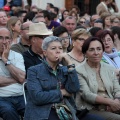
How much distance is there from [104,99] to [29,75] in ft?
3.62

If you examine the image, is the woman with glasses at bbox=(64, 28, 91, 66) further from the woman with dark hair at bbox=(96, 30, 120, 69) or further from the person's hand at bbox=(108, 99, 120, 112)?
the person's hand at bbox=(108, 99, 120, 112)

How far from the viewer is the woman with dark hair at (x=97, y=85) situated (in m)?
7.59

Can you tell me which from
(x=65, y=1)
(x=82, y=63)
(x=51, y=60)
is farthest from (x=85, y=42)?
(x=65, y=1)

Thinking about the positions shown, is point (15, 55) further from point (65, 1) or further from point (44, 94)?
point (65, 1)

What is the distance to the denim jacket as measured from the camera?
→ 7168mm

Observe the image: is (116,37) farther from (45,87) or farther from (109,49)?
(45,87)

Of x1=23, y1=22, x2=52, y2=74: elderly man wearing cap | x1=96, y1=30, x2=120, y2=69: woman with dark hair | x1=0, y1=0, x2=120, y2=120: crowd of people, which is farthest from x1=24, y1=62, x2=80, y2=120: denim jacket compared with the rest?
x1=96, y1=30, x2=120, y2=69: woman with dark hair

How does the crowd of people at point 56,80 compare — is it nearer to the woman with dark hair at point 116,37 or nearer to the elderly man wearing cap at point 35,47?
the elderly man wearing cap at point 35,47

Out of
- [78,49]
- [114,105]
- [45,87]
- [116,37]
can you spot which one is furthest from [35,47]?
[116,37]

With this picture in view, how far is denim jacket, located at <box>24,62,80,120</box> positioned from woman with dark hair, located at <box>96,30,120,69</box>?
2054 millimetres

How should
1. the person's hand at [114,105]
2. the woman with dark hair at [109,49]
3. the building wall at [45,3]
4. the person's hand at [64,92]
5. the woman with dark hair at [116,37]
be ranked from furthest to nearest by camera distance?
the building wall at [45,3]
the woman with dark hair at [116,37]
the woman with dark hair at [109,49]
the person's hand at [114,105]
the person's hand at [64,92]

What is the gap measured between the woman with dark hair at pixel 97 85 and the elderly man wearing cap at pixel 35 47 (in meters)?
0.93

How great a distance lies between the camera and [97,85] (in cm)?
773

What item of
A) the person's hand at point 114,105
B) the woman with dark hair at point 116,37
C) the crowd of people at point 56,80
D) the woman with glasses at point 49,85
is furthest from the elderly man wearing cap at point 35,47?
the woman with dark hair at point 116,37
